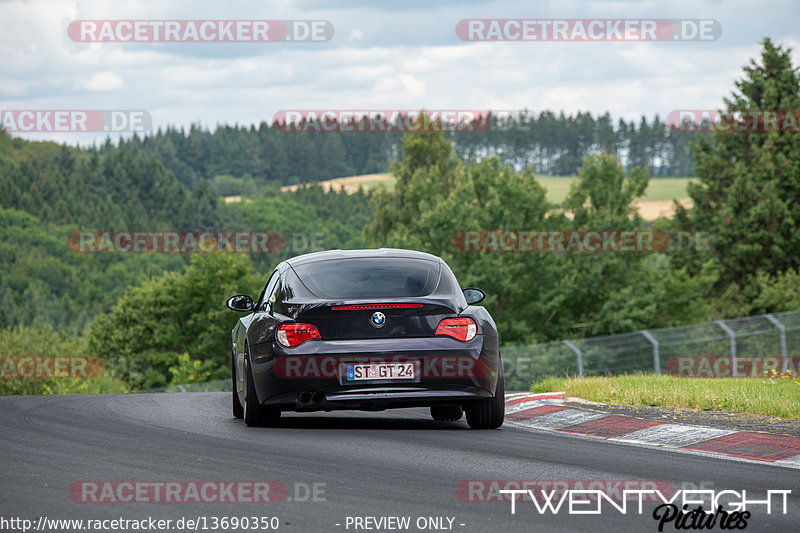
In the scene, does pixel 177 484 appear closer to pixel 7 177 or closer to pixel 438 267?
pixel 438 267

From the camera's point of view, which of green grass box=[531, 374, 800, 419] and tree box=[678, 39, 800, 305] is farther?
tree box=[678, 39, 800, 305]

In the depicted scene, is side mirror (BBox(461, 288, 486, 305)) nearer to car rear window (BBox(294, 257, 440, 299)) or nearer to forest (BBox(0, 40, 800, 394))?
car rear window (BBox(294, 257, 440, 299))

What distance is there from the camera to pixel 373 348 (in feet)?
30.8

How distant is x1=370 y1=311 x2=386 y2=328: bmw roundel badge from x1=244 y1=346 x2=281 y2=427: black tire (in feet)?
4.24

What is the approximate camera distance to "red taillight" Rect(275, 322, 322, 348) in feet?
31.1

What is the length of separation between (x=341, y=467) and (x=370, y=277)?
9.05ft

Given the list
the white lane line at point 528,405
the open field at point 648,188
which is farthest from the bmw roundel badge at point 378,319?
the open field at point 648,188

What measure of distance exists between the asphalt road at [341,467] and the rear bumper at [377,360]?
316mm

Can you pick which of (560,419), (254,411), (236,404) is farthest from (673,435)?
(236,404)

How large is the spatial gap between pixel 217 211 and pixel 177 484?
6403 inches

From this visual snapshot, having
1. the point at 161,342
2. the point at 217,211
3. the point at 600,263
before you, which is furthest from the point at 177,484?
the point at 217,211

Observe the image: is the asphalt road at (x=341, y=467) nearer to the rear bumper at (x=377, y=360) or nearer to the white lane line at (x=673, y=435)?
the rear bumper at (x=377, y=360)

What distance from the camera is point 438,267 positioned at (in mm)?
10375

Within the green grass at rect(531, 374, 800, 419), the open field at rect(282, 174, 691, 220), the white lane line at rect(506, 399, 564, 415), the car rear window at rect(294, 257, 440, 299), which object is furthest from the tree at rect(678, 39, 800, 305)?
the car rear window at rect(294, 257, 440, 299)
